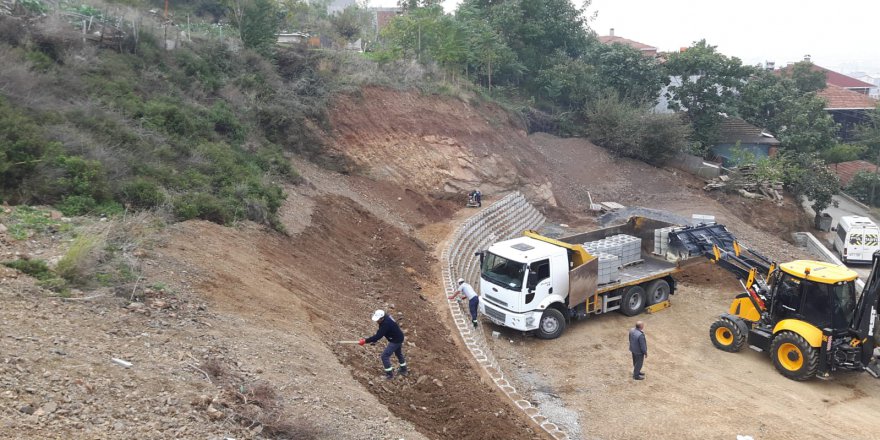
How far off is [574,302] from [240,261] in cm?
755

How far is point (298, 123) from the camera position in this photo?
20.7 m

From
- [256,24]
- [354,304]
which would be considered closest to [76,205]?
[354,304]

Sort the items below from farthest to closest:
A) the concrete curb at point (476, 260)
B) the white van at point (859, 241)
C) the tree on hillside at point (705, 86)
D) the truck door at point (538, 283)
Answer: the tree on hillside at point (705, 86), the white van at point (859, 241), the truck door at point (538, 283), the concrete curb at point (476, 260)

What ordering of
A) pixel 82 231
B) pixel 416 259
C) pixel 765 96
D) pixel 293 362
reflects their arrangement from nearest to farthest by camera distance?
pixel 293 362
pixel 82 231
pixel 416 259
pixel 765 96

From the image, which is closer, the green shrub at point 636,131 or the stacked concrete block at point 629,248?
the stacked concrete block at point 629,248

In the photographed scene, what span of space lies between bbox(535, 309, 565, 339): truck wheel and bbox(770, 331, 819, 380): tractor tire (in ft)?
14.5

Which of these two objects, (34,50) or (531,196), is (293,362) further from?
(531,196)

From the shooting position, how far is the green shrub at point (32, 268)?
7.87 metres

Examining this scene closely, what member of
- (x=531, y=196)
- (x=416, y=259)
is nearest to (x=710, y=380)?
(x=416, y=259)

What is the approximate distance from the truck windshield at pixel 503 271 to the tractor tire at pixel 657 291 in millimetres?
4509

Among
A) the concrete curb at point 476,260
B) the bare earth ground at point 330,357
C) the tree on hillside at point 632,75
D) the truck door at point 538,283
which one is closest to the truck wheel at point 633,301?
the bare earth ground at point 330,357

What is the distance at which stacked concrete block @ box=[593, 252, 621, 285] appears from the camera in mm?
14719

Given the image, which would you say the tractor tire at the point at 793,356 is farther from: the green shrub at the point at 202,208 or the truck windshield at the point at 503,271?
the green shrub at the point at 202,208

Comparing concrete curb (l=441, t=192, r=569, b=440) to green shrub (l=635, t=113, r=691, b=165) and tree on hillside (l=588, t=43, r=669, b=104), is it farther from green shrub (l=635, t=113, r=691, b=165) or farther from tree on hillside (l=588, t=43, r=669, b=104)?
tree on hillside (l=588, t=43, r=669, b=104)
